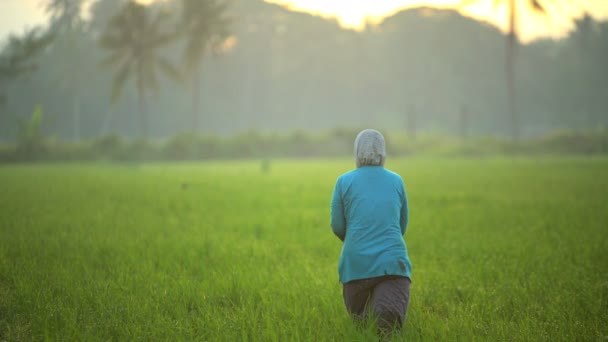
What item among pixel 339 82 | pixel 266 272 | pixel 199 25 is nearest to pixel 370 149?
pixel 266 272

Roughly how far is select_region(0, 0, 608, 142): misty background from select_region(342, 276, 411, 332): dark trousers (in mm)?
57646

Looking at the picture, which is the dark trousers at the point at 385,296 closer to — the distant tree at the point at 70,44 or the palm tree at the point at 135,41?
the palm tree at the point at 135,41

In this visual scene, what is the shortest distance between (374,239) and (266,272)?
6.94 feet

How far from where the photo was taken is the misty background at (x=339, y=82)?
59.0m

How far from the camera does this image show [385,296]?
295cm

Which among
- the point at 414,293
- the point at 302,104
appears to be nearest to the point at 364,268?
the point at 414,293

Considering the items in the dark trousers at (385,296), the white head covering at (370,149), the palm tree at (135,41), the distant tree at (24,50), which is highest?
the palm tree at (135,41)

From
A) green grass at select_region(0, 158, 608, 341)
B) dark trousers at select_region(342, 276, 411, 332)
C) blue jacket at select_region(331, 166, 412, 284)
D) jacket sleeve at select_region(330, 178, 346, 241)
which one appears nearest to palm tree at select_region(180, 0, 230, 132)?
green grass at select_region(0, 158, 608, 341)

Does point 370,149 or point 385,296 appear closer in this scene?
point 385,296

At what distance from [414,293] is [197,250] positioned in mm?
2871

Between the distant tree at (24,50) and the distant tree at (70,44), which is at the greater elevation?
the distant tree at (70,44)

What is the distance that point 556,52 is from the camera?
268 feet

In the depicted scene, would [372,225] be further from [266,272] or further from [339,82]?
[339,82]

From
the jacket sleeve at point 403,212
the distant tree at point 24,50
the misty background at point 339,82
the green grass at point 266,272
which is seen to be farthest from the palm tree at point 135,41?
the jacket sleeve at point 403,212
